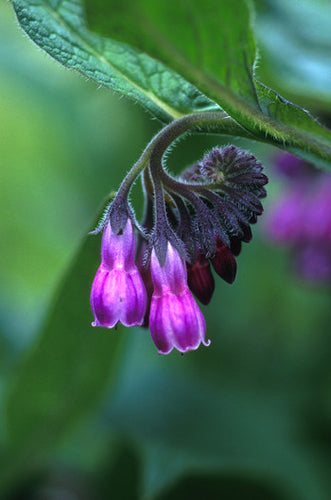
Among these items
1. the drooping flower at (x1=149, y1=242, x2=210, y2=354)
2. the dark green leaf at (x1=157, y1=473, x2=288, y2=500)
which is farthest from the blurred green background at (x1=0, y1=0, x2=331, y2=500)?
the drooping flower at (x1=149, y1=242, x2=210, y2=354)

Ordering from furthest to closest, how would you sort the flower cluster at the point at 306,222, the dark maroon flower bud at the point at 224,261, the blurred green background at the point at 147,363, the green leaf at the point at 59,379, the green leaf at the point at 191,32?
the flower cluster at the point at 306,222
the blurred green background at the point at 147,363
the green leaf at the point at 59,379
the dark maroon flower bud at the point at 224,261
the green leaf at the point at 191,32

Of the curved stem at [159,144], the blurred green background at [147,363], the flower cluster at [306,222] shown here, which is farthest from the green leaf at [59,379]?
the flower cluster at [306,222]

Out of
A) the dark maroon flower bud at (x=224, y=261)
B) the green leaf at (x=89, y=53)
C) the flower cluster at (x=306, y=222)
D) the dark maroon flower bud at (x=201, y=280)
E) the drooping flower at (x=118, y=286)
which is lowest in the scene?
the drooping flower at (x=118, y=286)

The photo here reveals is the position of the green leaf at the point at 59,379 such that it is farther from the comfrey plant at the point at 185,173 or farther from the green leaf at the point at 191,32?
the green leaf at the point at 191,32

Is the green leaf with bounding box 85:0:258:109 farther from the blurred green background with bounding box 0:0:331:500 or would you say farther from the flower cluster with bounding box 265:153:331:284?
the flower cluster with bounding box 265:153:331:284

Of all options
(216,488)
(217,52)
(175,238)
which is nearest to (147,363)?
(216,488)

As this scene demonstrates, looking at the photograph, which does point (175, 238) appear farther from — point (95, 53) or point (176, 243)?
point (95, 53)

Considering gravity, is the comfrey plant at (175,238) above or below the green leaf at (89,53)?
below
